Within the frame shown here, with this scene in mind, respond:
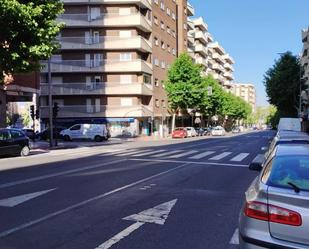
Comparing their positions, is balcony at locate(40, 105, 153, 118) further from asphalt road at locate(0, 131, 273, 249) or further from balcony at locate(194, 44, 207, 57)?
asphalt road at locate(0, 131, 273, 249)

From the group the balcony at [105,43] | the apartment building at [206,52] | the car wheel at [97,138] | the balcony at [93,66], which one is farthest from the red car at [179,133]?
the apartment building at [206,52]

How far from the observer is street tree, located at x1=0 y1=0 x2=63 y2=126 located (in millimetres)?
23072

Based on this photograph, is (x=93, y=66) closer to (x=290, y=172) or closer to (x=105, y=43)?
(x=105, y=43)

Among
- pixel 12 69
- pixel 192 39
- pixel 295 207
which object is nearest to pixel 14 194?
pixel 295 207

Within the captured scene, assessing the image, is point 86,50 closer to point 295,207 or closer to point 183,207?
point 183,207

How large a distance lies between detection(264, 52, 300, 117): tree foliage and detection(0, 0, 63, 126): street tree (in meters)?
50.5

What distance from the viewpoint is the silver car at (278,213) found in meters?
4.34

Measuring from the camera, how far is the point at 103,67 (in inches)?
2589

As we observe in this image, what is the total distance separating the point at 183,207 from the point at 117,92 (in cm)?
5631

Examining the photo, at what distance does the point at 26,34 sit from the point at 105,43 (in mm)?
41793

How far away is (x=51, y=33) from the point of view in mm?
25156

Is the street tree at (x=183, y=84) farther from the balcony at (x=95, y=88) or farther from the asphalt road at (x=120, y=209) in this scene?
the asphalt road at (x=120, y=209)

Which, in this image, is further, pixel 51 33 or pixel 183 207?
pixel 51 33

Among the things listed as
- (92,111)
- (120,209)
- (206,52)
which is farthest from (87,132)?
(206,52)
